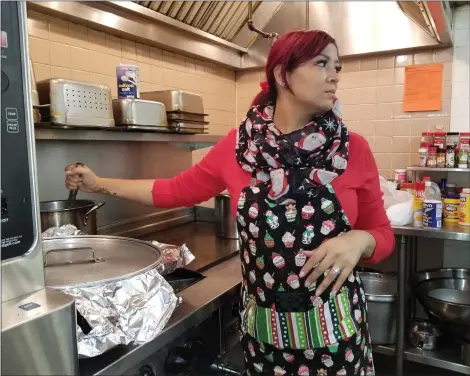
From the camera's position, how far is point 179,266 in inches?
42.9

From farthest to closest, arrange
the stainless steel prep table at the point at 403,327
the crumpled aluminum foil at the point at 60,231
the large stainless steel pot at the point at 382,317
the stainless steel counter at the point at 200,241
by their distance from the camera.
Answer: the large stainless steel pot at the point at 382,317 → the stainless steel prep table at the point at 403,327 → the stainless steel counter at the point at 200,241 → the crumpled aluminum foil at the point at 60,231

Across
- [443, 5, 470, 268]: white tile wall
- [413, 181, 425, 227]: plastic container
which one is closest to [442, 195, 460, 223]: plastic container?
[413, 181, 425, 227]: plastic container

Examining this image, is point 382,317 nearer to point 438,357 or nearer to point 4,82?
point 438,357

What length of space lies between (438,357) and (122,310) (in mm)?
1670

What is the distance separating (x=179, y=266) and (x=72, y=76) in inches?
38.3

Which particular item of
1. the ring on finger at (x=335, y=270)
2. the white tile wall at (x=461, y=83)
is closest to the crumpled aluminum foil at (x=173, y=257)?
the ring on finger at (x=335, y=270)

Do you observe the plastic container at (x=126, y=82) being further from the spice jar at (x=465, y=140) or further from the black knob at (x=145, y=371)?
the spice jar at (x=465, y=140)

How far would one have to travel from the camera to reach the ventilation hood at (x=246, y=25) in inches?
63.8

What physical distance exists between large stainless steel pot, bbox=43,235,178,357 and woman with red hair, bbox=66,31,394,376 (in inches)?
10.8

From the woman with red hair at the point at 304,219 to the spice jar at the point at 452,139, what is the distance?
1202 millimetres

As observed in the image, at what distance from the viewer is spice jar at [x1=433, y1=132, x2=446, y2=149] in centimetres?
205

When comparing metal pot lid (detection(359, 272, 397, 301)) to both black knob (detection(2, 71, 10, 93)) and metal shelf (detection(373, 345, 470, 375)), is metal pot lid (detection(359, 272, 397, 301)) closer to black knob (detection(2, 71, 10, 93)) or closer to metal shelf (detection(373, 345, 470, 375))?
metal shelf (detection(373, 345, 470, 375))

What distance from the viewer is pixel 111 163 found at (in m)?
1.69

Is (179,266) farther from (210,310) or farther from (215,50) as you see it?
(215,50)
